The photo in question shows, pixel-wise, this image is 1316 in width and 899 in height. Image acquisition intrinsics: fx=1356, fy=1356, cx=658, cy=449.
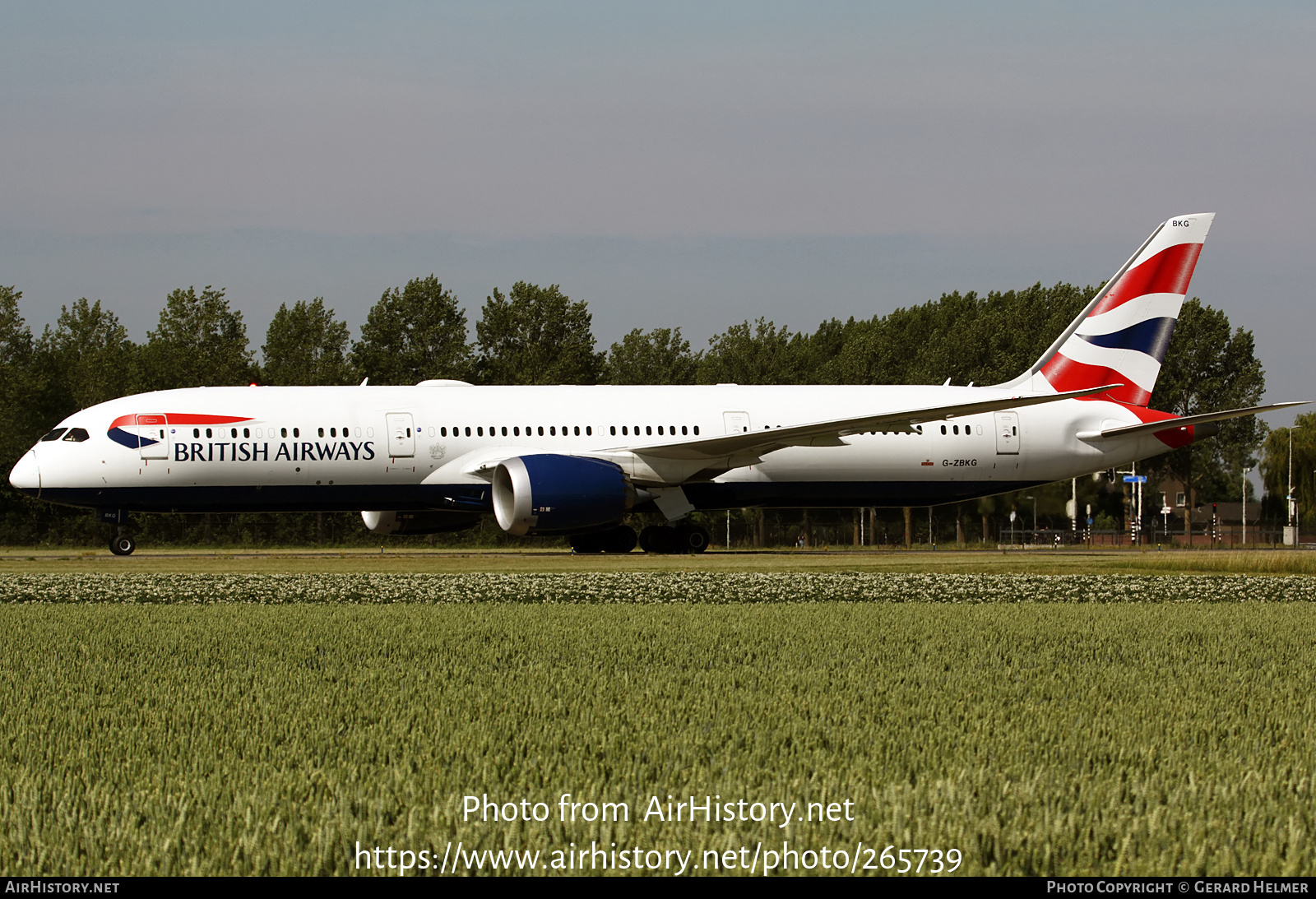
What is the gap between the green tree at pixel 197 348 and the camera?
159ft

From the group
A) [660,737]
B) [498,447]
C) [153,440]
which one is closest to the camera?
[660,737]

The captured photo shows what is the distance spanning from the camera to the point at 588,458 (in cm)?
2250

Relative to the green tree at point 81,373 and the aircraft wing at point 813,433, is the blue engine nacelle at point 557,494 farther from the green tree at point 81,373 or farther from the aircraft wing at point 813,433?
the green tree at point 81,373

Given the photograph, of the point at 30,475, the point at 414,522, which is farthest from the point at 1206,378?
the point at 30,475

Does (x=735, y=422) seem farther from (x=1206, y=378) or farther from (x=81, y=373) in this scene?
(x=1206, y=378)

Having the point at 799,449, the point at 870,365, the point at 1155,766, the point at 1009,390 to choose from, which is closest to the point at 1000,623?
the point at 1155,766

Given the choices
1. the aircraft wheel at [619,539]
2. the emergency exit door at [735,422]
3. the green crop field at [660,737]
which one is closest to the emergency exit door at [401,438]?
the aircraft wheel at [619,539]

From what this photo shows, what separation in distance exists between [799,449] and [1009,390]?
5.15 m

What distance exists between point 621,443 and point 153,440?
7.83 m

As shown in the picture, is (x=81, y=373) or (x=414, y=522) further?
(x=81, y=373)

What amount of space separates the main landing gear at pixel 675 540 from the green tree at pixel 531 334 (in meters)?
29.4

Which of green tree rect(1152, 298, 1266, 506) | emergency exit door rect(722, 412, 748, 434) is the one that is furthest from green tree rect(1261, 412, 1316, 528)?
emergency exit door rect(722, 412, 748, 434)

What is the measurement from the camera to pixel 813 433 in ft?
73.9

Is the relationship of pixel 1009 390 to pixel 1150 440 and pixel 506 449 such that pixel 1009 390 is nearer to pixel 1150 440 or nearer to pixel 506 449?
pixel 1150 440
